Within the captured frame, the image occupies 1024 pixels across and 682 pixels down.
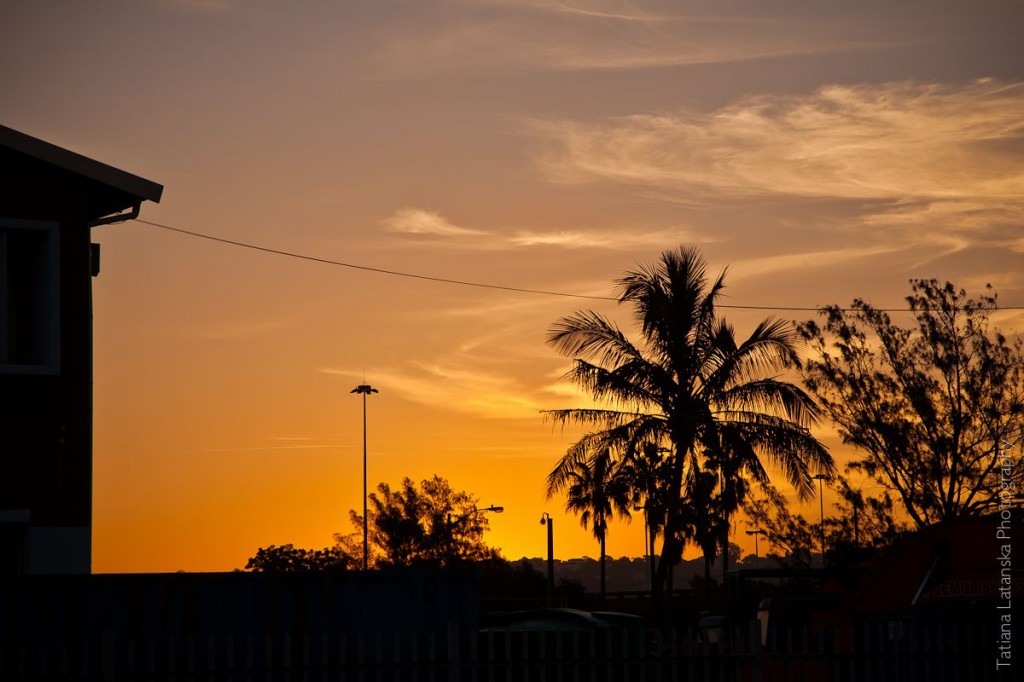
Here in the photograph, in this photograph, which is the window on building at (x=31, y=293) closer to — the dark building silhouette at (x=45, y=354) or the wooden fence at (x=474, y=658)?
the dark building silhouette at (x=45, y=354)

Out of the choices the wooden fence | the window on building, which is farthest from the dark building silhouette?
the wooden fence

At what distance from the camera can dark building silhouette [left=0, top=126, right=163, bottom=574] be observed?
17078mm

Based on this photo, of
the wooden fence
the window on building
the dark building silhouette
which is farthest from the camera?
the window on building

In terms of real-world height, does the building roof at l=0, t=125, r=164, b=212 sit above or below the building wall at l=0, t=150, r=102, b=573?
above

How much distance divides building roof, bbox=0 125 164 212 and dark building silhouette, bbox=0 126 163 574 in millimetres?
13

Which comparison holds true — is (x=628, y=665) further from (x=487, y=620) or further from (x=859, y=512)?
(x=859, y=512)

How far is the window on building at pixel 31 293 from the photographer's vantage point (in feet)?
56.4

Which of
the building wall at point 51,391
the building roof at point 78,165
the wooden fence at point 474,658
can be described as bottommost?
the wooden fence at point 474,658

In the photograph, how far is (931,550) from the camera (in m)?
20.9

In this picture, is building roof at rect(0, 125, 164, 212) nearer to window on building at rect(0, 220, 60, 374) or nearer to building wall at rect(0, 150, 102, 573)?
building wall at rect(0, 150, 102, 573)

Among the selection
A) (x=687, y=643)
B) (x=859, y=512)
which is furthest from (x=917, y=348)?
(x=687, y=643)

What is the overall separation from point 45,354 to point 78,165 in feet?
8.21

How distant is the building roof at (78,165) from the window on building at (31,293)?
83 cm

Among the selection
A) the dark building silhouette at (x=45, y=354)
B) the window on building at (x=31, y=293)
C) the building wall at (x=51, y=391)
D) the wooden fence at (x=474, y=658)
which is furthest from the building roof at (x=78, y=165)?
→ the wooden fence at (x=474, y=658)
